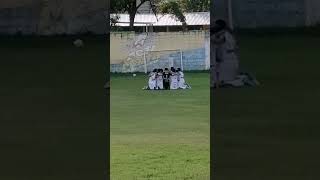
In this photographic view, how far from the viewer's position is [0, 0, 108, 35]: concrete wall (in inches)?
131

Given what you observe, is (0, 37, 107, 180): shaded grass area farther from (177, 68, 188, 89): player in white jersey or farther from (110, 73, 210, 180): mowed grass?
(177, 68, 188, 89): player in white jersey

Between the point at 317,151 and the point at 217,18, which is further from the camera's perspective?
the point at 217,18

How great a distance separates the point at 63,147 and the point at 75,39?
704mm

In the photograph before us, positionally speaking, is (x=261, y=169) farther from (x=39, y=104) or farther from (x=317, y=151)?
(x=39, y=104)

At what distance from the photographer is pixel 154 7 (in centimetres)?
668

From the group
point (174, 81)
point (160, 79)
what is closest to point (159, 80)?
point (160, 79)

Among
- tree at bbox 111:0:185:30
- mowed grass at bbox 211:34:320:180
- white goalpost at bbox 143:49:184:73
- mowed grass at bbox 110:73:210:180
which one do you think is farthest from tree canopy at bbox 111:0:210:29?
mowed grass at bbox 211:34:320:180

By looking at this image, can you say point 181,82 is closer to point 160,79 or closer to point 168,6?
point 160,79

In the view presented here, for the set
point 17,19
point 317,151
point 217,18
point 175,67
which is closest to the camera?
point 317,151

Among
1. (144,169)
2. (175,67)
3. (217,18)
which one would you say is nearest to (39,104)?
(144,169)

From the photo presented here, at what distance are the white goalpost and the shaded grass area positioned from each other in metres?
2.20

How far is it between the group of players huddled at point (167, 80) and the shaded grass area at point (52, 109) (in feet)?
4.83

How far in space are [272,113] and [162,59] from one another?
280cm

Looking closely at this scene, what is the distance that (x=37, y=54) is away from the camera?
3.45 meters
